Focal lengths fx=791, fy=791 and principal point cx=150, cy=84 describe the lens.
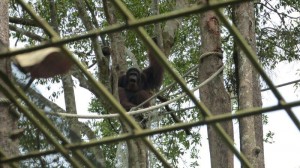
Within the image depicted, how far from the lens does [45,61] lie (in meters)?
2.33

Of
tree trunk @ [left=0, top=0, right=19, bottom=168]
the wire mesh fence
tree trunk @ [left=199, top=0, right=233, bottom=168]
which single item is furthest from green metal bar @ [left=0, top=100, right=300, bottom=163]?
tree trunk @ [left=199, top=0, right=233, bottom=168]

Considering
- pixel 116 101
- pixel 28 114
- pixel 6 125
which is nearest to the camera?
pixel 116 101

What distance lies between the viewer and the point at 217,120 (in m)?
2.18

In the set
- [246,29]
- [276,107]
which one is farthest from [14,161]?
[246,29]

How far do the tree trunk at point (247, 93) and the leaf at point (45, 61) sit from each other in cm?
285

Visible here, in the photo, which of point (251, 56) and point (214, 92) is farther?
point (214, 92)

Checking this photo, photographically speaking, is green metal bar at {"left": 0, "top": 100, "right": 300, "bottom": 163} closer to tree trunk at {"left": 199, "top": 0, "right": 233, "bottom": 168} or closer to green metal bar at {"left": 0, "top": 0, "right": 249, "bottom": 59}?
green metal bar at {"left": 0, "top": 0, "right": 249, "bottom": 59}

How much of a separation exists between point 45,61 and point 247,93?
324 cm

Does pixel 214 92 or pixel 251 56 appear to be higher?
pixel 214 92

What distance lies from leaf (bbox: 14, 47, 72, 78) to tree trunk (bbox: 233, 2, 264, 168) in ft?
9.34

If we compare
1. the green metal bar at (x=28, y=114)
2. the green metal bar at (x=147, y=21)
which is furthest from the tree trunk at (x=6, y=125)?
the green metal bar at (x=147, y=21)

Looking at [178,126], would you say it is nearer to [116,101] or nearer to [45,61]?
[116,101]

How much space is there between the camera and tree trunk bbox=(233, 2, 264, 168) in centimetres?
521

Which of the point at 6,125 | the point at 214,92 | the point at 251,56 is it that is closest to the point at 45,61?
the point at 251,56
